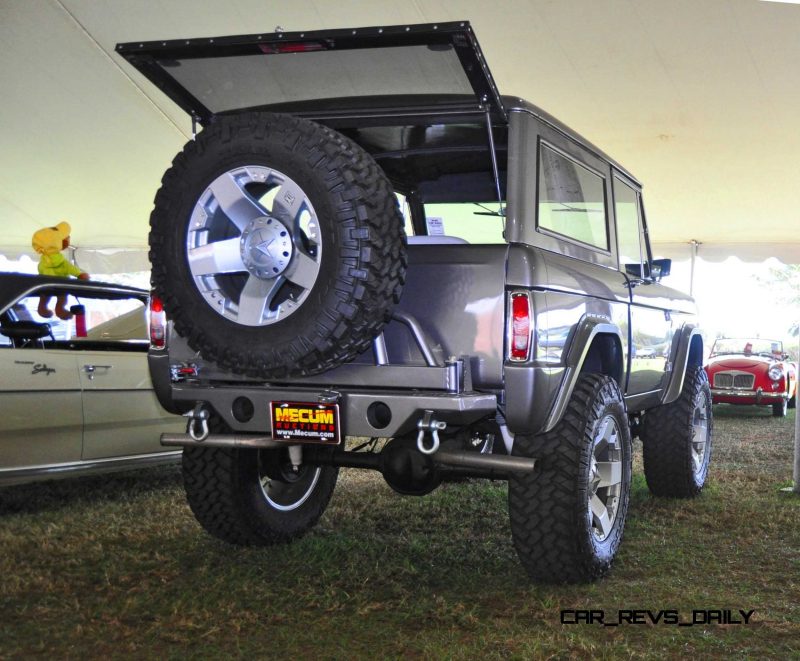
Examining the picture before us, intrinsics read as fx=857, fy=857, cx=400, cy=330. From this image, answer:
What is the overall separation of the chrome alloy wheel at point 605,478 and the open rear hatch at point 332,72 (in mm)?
1458

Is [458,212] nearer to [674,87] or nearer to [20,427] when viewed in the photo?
[20,427]

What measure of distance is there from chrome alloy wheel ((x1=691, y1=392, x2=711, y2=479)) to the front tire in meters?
2.84

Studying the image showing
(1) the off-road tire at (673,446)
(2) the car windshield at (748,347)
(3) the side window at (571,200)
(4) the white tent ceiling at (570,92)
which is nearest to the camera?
(3) the side window at (571,200)

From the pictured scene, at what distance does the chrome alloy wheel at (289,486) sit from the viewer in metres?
4.22

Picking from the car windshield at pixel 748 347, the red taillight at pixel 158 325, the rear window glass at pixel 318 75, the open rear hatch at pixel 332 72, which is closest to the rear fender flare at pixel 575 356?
the open rear hatch at pixel 332 72

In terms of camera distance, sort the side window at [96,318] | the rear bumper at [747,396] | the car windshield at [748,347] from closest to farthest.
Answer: the side window at [96,318], the rear bumper at [747,396], the car windshield at [748,347]

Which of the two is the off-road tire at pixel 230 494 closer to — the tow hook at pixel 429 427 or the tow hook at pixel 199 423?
the tow hook at pixel 199 423

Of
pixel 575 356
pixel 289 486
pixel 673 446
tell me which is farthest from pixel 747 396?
pixel 575 356

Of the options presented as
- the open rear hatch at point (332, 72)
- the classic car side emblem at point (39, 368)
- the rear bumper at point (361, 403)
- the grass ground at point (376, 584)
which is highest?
the open rear hatch at point (332, 72)

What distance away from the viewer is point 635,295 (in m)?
4.49

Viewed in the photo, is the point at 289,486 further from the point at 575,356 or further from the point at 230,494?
the point at 575,356

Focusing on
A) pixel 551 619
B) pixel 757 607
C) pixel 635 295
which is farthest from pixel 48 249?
pixel 757 607

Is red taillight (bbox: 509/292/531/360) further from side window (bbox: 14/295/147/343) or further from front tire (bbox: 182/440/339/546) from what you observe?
side window (bbox: 14/295/147/343)

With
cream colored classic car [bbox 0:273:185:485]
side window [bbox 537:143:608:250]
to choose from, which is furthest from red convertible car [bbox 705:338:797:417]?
cream colored classic car [bbox 0:273:185:485]
